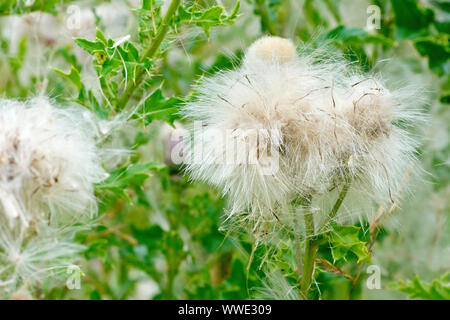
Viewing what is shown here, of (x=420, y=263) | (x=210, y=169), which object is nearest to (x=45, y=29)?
(x=210, y=169)

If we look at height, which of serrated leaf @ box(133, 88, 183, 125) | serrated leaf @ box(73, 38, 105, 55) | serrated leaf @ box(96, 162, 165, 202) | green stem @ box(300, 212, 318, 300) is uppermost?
serrated leaf @ box(73, 38, 105, 55)

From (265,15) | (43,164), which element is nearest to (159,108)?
(43,164)

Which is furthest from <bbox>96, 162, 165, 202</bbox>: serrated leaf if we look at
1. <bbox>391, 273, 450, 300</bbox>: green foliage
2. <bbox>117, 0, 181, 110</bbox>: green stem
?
<bbox>391, 273, 450, 300</bbox>: green foliage

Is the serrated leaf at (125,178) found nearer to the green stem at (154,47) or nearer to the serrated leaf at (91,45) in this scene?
the green stem at (154,47)

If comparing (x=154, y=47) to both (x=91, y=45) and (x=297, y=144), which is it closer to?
(x=91, y=45)

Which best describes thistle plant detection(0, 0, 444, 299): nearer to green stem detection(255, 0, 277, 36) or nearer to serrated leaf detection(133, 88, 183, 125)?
serrated leaf detection(133, 88, 183, 125)

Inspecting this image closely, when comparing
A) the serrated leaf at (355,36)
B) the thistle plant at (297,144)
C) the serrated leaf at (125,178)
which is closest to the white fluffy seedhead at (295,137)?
→ the thistle plant at (297,144)
